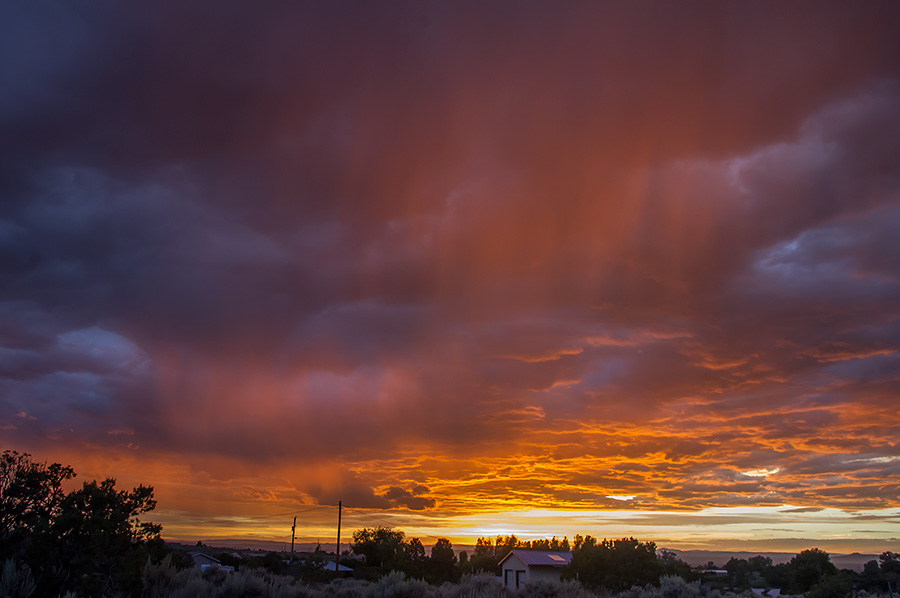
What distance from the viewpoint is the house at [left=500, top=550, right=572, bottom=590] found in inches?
2574

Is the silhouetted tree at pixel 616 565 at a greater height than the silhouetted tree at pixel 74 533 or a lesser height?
lesser

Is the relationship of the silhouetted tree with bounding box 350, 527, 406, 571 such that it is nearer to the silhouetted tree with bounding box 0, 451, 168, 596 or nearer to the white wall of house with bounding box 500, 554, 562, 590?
the white wall of house with bounding box 500, 554, 562, 590

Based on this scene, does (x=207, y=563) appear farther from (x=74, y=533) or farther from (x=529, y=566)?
(x=74, y=533)

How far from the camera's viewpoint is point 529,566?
66000mm

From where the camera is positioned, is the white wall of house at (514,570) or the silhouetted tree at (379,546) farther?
the silhouetted tree at (379,546)

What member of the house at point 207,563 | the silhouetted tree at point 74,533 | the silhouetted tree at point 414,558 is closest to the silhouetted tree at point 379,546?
the silhouetted tree at point 414,558

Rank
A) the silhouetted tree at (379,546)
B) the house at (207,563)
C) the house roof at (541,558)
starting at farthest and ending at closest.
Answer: the silhouetted tree at (379,546) → the house roof at (541,558) → the house at (207,563)

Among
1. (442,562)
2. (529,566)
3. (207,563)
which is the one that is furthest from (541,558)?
(207,563)

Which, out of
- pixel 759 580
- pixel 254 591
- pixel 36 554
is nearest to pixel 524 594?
pixel 254 591

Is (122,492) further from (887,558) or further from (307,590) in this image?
(887,558)

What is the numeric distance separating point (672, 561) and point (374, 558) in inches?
2257

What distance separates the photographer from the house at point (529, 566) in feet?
214

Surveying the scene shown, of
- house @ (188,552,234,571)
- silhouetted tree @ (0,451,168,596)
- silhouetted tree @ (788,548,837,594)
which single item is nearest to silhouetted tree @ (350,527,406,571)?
house @ (188,552,234,571)

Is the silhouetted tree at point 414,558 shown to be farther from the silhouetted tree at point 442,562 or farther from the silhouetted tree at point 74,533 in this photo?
the silhouetted tree at point 74,533
